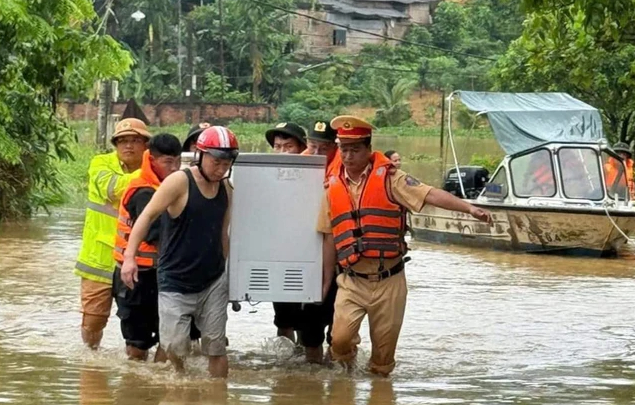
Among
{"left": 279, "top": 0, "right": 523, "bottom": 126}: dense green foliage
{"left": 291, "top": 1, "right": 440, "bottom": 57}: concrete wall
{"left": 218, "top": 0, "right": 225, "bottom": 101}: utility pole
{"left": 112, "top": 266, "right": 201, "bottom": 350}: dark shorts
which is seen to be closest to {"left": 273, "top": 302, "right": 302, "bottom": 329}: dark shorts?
{"left": 112, "top": 266, "right": 201, "bottom": 350}: dark shorts

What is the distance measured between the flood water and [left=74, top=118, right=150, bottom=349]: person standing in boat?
20.8 inches

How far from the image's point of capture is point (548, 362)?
10.5m

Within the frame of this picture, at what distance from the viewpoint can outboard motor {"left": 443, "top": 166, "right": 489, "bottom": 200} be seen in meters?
23.0

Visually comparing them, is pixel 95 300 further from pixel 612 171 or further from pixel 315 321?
pixel 612 171

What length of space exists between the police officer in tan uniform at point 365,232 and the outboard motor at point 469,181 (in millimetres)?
14059

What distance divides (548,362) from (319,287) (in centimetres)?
249

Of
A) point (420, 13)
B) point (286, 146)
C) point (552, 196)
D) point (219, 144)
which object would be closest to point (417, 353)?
point (286, 146)

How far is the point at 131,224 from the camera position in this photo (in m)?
9.00

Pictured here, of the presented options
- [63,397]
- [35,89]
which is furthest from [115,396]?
[35,89]

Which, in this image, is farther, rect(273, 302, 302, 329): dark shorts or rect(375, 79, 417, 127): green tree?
rect(375, 79, 417, 127): green tree

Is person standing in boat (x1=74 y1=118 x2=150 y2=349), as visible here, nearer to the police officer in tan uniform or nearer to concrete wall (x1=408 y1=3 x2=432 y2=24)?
the police officer in tan uniform

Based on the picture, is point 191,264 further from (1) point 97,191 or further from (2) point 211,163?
(1) point 97,191

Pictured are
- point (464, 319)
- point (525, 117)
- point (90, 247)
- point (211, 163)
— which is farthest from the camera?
point (525, 117)

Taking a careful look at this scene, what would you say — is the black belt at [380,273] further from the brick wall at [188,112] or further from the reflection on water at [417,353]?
the brick wall at [188,112]
